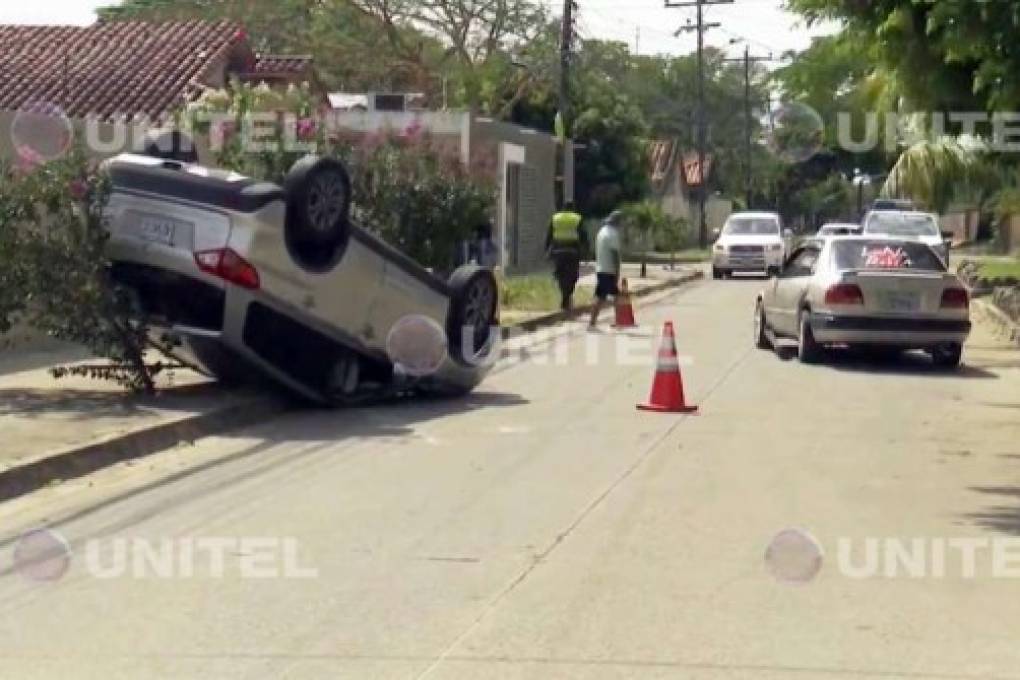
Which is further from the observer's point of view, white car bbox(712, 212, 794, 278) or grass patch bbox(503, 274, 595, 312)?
white car bbox(712, 212, 794, 278)

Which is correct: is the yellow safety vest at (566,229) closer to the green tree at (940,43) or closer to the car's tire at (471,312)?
the car's tire at (471,312)

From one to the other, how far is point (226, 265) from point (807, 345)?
8.57 metres

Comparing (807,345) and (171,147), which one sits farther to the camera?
(807,345)

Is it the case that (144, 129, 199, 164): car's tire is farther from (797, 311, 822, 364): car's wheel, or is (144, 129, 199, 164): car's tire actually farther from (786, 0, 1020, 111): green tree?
(797, 311, 822, 364): car's wheel

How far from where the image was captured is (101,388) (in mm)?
15914

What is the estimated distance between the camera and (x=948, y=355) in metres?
20.6

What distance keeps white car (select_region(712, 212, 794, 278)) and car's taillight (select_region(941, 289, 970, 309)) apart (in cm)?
2625

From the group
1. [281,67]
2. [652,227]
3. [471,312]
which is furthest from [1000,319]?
[652,227]

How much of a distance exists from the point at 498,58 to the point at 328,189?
41733 millimetres

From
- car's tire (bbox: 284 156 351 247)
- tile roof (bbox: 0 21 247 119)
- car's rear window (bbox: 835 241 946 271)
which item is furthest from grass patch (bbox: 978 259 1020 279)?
car's tire (bbox: 284 156 351 247)

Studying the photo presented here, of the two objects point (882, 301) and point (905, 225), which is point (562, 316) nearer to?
point (882, 301)

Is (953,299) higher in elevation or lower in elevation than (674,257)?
higher

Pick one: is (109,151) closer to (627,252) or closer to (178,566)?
(178,566)

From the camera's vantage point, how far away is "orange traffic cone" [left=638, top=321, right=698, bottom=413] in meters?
15.9
